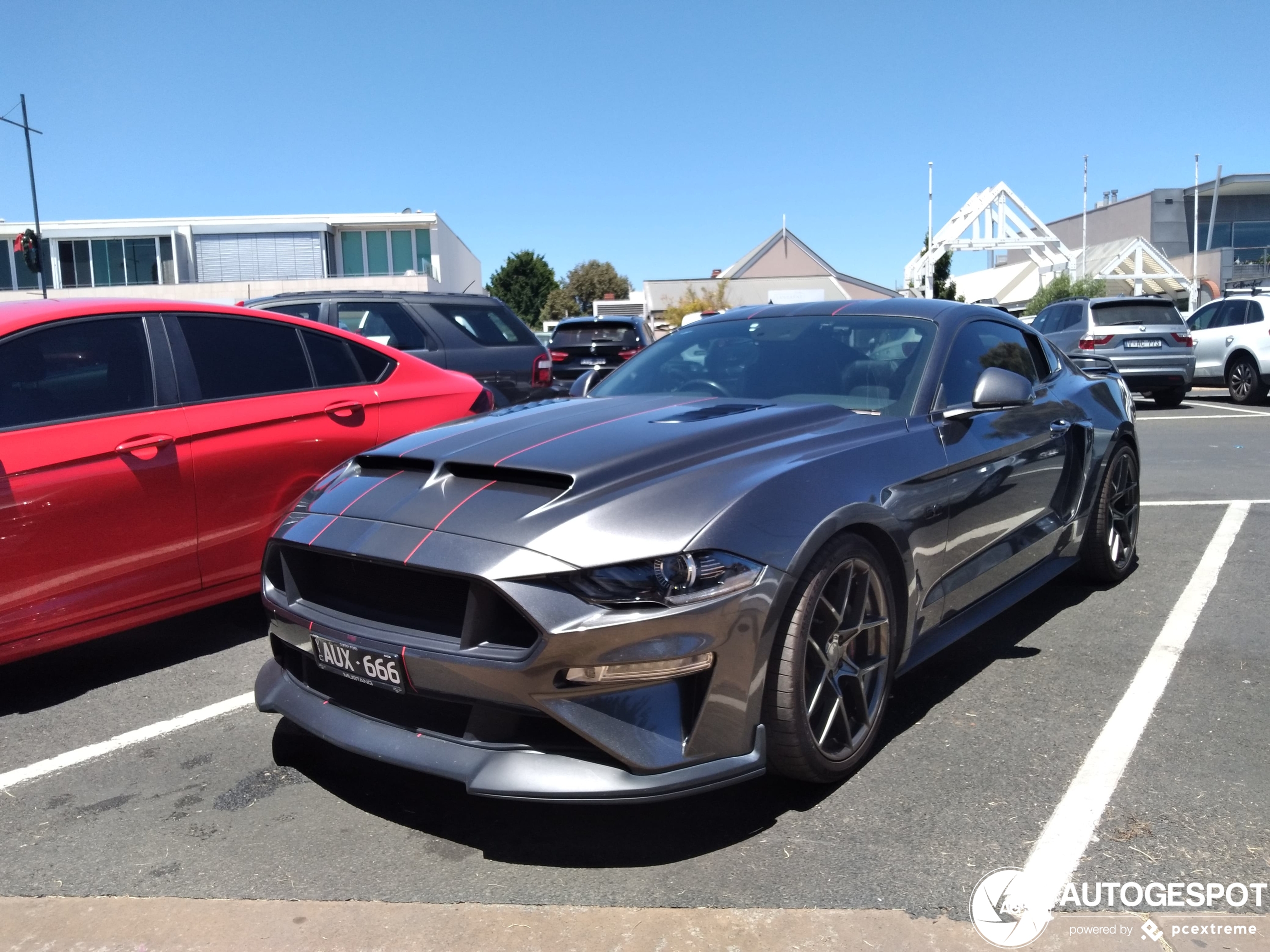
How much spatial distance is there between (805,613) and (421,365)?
10.9 ft

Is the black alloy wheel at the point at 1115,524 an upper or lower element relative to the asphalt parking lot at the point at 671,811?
upper

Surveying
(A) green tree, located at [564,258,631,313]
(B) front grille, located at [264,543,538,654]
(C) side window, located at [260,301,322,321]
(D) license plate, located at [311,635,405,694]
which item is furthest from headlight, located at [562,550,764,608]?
(A) green tree, located at [564,258,631,313]

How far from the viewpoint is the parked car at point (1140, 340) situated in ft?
50.1

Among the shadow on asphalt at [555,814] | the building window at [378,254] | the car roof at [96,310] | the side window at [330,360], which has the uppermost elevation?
the building window at [378,254]

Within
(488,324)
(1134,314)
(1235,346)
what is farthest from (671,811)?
(1235,346)

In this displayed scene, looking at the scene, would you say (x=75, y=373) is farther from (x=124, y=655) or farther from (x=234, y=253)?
(x=234, y=253)

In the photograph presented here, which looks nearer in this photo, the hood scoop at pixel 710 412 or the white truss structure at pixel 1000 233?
the hood scoop at pixel 710 412

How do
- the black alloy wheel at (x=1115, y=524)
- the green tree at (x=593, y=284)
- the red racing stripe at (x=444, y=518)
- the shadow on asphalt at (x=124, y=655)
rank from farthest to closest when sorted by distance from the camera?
the green tree at (x=593, y=284), the black alloy wheel at (x=1115, y=524), the shadow on asphalt at (x=124, y=655), the red racing stripe at (x=444, y=518)

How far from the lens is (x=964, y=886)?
2578mm

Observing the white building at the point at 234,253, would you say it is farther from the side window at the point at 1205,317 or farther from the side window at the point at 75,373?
the side window at the point at 75,373

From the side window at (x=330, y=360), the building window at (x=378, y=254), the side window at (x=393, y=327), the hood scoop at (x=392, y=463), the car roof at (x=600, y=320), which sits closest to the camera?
the hood scoop at (x=392, y=463)

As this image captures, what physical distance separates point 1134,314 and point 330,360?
1392 centimetres

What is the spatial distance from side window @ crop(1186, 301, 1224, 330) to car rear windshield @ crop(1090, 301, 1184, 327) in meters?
1.47

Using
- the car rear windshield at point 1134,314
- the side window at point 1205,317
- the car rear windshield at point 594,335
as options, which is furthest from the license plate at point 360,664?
the side window at point 1205,317
